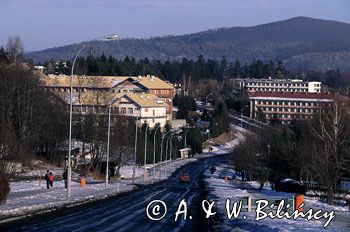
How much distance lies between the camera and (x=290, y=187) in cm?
5256

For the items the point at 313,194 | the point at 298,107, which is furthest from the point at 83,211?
the point at 298,107

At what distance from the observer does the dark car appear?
52.0 meters

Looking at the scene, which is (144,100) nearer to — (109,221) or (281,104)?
(281,104)

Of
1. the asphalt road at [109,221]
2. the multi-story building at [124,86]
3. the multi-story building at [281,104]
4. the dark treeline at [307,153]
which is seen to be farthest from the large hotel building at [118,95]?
the asphalt road at [109,221]

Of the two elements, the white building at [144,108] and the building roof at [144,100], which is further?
the building roof at [144,100]

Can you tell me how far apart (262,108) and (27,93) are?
116 meters

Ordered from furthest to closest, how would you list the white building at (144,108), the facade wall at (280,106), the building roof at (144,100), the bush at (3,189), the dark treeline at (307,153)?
the facade wall at (280,106)
the building roof at (144,100)
the white building at (144,108)
the dark treeline at (307,153)
the bush at (3,189)

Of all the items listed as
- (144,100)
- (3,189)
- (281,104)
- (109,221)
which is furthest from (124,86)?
(109,221)

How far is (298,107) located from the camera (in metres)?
178

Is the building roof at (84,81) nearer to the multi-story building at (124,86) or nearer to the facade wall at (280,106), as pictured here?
the multi-story building at (124,86)

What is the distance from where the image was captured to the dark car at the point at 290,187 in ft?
171

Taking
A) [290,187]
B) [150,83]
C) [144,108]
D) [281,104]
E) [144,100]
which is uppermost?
[150,83]

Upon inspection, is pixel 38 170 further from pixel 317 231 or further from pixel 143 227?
pixel 317 231

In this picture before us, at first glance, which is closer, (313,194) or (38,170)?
(313,194)
